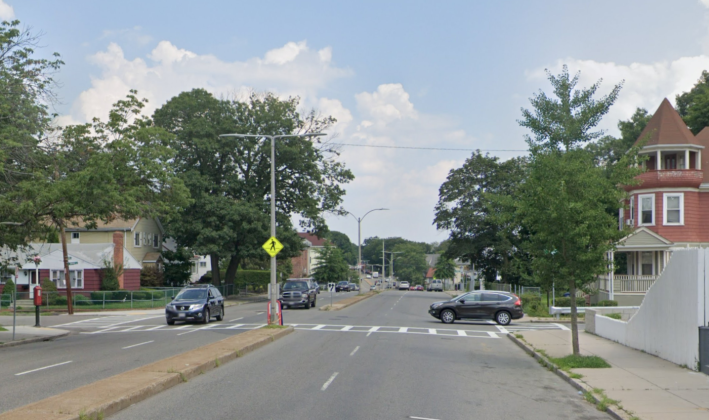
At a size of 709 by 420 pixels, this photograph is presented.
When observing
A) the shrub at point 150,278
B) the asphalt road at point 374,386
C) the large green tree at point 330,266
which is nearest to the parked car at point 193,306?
the asphalt road at point 374,386

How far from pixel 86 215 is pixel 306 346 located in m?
8.52

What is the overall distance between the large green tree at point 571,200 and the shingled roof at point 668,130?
22.4 meters

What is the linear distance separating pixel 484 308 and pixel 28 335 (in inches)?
741

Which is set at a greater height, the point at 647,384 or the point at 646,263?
the point at 646,263

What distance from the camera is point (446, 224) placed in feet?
198

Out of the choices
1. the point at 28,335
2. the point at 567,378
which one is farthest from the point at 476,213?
the point at 567,378

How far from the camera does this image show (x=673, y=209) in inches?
1455

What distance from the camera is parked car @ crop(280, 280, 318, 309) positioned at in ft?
125

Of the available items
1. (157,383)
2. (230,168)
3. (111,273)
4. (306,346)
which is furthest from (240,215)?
(157,383)

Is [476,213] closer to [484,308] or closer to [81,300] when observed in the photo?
[484,308]

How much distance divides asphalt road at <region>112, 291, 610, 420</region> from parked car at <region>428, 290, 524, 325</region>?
28.0 ft

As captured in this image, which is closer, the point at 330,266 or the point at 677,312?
the point at 677,312

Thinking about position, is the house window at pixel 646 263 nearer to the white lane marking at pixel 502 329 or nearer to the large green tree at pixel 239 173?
the white lane marking at pixel 502 329

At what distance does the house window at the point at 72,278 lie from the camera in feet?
159
